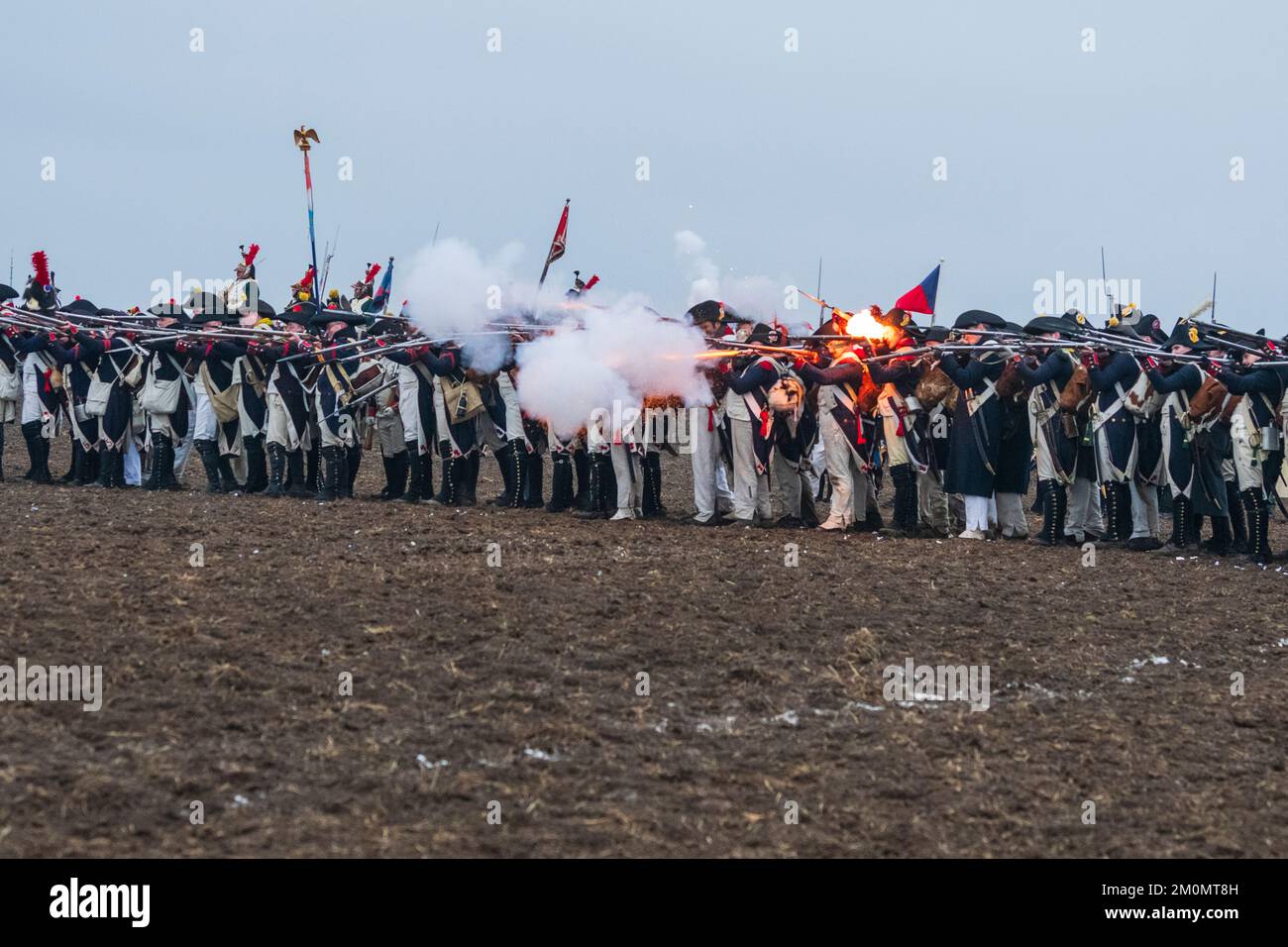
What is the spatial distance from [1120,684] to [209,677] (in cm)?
573

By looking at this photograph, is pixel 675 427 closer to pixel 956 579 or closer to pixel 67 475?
pixel 956 579

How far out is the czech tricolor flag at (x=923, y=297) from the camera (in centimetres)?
1612

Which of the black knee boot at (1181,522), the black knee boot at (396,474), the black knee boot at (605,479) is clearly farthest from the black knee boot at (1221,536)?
the black knee boot at (396,474)

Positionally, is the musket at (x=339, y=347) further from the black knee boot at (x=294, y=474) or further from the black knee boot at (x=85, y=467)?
the black knee boot at (x=85, y=467)

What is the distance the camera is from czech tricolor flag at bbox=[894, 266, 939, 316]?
635 inches

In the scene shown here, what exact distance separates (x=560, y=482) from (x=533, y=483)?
0.65 metres

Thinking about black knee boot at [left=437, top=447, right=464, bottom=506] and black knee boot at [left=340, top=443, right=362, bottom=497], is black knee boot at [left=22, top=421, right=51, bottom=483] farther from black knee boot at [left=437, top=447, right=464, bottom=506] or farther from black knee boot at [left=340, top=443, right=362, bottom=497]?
black knee boot at [left=437, top=447, right=464, bottom=506]

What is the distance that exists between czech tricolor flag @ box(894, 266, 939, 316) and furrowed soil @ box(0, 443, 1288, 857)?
2483 millimetres

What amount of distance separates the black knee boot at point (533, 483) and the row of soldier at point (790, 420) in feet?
0.08

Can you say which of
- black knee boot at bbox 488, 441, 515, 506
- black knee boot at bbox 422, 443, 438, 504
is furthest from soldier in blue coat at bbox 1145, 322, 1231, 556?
black knee boot at bbox 422, 443, 438, 504

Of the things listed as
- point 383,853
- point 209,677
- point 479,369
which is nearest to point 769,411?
point 479,369

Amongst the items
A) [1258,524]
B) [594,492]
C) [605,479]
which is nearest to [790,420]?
[605,479]

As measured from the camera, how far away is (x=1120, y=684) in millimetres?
10719

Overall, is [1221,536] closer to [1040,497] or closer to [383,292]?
[1040,497]
